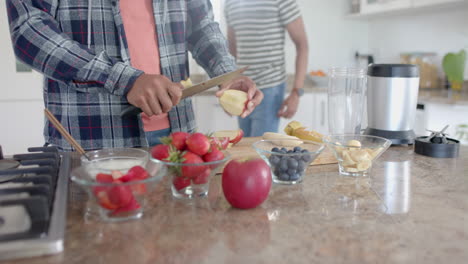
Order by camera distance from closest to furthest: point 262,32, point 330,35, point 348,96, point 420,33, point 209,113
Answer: point 348,96 < point 262,32 < point 209,113 < point 420,33 < point 330,35

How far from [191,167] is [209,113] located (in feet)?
6.90

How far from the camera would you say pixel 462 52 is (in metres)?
2.81

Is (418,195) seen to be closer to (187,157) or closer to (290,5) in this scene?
(187,157)

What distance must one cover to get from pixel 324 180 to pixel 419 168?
0.29 m

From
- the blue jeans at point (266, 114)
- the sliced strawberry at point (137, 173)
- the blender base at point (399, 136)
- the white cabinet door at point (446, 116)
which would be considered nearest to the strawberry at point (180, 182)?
the sliced strawberry at point (137, 173)

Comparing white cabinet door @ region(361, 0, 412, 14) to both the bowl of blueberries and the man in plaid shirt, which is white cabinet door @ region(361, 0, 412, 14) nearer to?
the man in plaid shirt

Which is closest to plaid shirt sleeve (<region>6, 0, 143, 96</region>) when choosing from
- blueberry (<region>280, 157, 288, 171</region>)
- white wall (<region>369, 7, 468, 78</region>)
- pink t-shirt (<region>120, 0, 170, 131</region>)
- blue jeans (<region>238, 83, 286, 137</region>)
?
pink t-shirt (<region>120, 0, 170, 131</region>)

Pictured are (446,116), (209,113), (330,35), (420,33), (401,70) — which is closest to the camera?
(401,70)

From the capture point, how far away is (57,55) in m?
1.08

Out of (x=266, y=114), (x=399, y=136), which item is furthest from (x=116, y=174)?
(x=266, y=114)

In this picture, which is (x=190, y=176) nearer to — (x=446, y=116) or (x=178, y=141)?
(x=178, y=141)

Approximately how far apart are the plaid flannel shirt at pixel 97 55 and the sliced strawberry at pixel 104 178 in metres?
0.43

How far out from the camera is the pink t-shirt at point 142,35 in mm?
1246

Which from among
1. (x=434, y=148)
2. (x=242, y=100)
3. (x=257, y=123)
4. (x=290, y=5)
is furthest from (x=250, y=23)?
(x=434, y=148)
